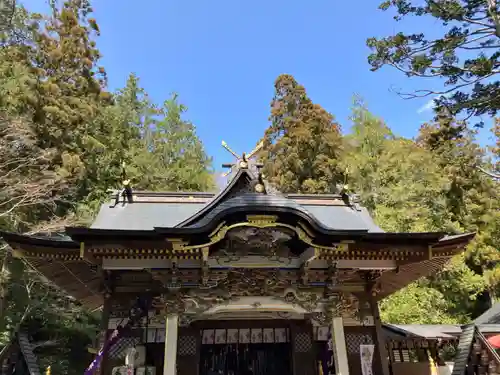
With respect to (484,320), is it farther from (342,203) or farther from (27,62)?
(27,62)

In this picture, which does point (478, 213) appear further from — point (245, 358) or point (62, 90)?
point (62, 90)

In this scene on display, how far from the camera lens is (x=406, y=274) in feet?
30.0

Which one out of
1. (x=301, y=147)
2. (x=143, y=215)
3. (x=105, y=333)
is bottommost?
(x=105, y=333)

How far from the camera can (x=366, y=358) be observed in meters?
7.74

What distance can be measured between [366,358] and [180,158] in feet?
68.3

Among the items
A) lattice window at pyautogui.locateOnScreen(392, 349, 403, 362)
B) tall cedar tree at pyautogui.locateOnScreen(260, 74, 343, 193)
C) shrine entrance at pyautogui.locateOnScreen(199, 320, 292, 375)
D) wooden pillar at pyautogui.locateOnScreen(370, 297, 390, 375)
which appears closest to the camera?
wooden pillar at pyautogui.locateOnScreen(370, 297, 390, 375)

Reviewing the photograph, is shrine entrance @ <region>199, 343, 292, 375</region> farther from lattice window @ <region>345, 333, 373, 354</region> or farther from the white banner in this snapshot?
the white banner

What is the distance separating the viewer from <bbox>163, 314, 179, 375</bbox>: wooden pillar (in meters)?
6.68

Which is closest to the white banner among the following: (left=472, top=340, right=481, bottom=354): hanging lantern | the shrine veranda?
the shrine veranda

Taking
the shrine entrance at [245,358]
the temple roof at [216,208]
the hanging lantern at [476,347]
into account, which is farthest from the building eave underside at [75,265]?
the shrine entrance at [245,358]

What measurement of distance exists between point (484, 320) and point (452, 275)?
539cm

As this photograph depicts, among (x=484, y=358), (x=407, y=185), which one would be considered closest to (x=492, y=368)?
(x=484, y=358)

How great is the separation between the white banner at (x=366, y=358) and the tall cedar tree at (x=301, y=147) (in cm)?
1604

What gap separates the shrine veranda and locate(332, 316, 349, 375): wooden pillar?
19 mm
